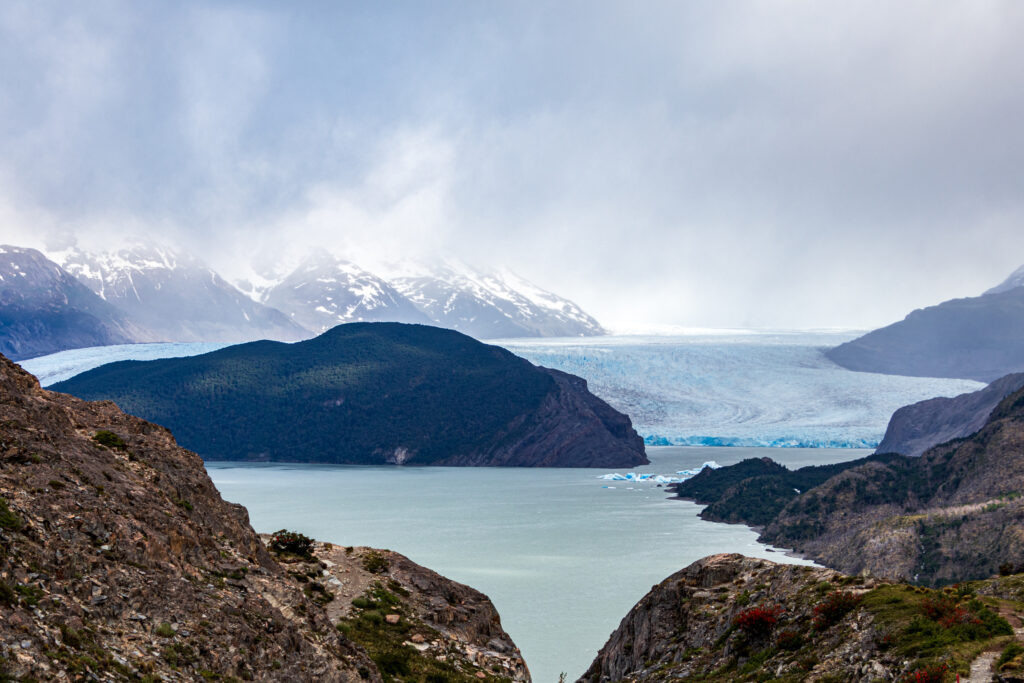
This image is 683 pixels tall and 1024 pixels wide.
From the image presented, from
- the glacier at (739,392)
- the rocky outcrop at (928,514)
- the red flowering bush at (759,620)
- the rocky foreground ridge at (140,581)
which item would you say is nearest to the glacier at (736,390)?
the glacier at (739,392)

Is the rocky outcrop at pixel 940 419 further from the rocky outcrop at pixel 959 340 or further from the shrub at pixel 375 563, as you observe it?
the rocky outcrop at pixel 959 340

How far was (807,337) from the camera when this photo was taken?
158375mm

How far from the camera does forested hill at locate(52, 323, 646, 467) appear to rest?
10675cm

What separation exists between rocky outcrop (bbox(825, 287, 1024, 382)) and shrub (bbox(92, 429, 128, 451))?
6756 inches

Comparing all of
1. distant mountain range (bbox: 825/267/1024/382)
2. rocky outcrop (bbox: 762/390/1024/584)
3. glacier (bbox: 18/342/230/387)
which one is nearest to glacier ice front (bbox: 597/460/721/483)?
rocky outcrop (bbox: 762/390/1024/584)

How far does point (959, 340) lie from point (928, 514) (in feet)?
552

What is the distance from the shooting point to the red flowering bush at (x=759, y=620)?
13555 millimetres

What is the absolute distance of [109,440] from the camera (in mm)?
12609

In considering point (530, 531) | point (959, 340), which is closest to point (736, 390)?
point (530, 531)

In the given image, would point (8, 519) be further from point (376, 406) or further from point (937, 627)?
point (376, 406)

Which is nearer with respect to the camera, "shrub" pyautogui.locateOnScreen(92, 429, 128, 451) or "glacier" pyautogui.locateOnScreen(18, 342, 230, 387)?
"shrub" pyautogui.locateOnScreen(92, 429, 128, 451)

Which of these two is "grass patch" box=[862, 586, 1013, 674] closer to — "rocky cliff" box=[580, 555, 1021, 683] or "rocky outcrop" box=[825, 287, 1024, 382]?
"rocky cliff" box=[580, 555, 1021, 683]

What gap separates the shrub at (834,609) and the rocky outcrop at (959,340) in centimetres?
16778

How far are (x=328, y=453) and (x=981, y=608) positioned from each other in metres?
105
